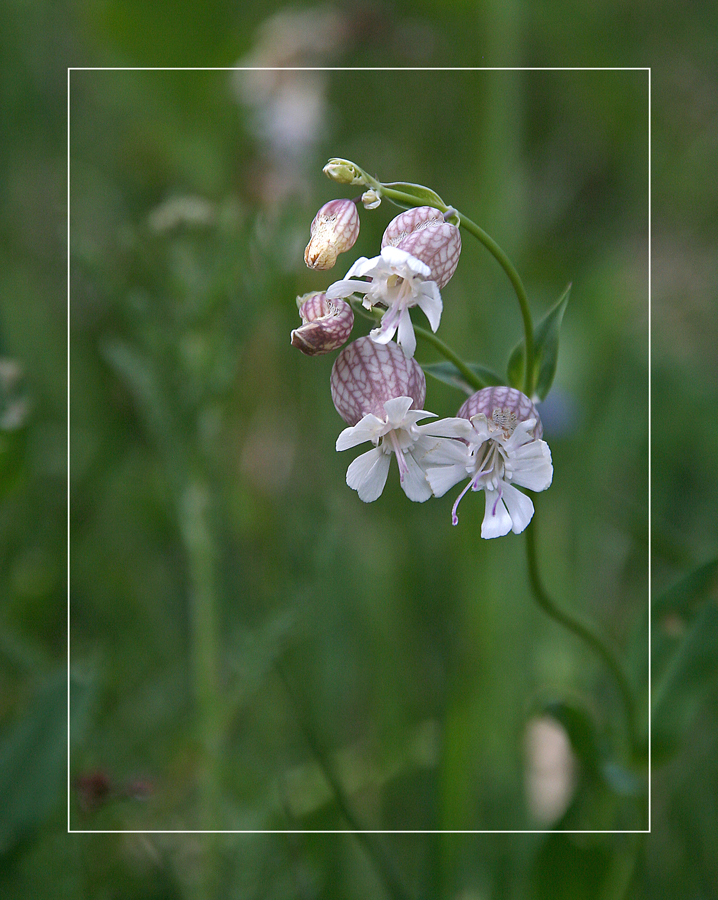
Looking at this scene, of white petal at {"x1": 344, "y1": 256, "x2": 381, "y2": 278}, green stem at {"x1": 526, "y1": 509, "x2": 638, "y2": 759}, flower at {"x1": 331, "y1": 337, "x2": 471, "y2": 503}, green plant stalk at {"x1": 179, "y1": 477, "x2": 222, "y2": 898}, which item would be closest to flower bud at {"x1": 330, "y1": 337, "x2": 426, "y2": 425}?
flower at {"x1": 331, "y1": 337, "x2": 471, "y2": 503}

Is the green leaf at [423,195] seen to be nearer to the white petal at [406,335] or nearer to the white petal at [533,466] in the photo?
the white petal at [406,335]

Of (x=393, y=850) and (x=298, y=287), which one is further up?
(x=298, y=287)

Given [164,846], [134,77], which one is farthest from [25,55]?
[164,846]

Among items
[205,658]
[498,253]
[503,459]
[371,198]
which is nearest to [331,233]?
[371,198]

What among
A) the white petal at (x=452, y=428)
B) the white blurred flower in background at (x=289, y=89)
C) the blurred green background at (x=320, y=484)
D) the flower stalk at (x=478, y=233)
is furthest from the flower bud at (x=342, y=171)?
the white blurred flower in background at (x=289, y=89)

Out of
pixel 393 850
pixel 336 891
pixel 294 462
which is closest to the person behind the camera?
pixel 336 891

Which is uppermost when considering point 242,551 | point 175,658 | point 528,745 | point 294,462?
point 294,462

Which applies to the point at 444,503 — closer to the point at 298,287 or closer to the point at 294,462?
the point at 294,462
